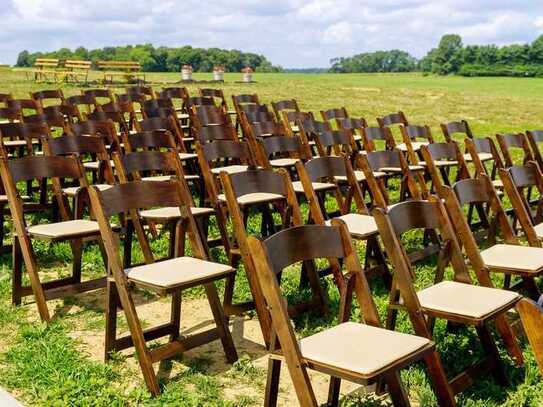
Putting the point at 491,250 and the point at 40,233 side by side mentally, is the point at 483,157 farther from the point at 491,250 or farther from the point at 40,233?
the point at 40,233

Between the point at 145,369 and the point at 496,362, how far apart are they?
1.93 m

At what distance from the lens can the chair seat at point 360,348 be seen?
2732 mm

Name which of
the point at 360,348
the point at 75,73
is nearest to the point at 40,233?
the point at 360,348

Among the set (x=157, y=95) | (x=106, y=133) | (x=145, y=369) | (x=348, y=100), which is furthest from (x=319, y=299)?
(x=348, y=100)

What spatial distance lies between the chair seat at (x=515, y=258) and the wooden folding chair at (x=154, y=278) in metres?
1.74

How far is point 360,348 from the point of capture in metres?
2.93

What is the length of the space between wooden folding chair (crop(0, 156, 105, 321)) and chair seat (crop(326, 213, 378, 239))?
1764mm

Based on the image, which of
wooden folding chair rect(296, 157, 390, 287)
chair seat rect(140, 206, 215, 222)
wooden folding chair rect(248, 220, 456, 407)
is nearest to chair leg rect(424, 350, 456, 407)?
wooden folding chair rect(248, 220, 456, 407)

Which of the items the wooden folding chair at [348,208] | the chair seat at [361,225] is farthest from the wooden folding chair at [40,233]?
the chair seat at [361,225]

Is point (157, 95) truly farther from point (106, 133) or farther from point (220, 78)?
point (220, 78)

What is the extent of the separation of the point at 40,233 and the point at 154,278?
4.16 feet

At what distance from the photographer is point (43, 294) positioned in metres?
4.64

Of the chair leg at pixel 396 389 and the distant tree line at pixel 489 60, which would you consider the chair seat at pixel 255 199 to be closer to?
the chair leg at pixel 396 389

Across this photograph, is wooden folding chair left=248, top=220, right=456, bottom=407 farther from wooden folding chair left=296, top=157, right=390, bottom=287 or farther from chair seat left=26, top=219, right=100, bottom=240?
chair seat left=26, top=219, right=100, bottom=240
